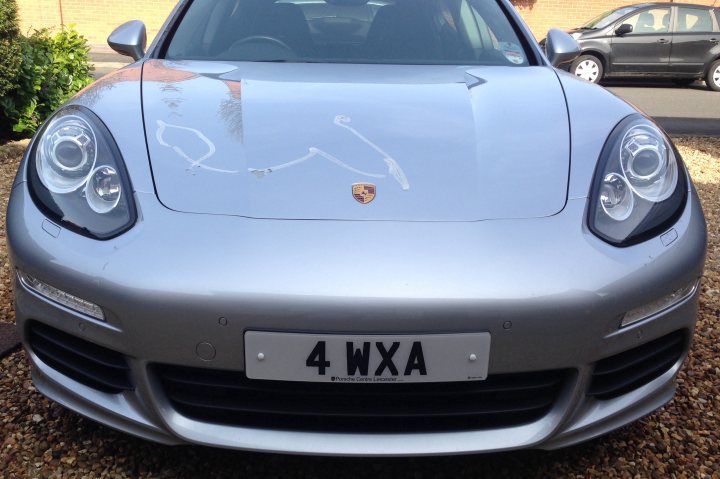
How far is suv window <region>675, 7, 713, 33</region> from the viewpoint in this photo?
39.4ft

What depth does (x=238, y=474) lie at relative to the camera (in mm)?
1861

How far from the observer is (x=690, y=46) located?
11930 mm

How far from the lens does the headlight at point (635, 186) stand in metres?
1.66

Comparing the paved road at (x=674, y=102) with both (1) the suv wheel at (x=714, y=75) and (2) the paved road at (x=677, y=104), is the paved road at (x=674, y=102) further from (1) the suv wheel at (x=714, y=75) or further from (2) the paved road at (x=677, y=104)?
(1) the suv wheel at (x=714, y=75)

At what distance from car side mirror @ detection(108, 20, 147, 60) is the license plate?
1762 millimetres

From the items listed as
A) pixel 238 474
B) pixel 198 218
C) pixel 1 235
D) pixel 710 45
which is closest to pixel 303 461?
pixel 238 474

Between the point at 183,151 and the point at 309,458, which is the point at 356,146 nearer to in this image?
the point at 183,151

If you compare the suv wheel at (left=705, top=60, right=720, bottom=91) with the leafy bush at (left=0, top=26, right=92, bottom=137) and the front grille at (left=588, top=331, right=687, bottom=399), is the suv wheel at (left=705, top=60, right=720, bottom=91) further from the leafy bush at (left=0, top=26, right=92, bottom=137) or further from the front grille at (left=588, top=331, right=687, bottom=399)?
the front grille at (left=588, top=331, right=687, bottom=399)

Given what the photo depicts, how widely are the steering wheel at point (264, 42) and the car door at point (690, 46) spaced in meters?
10.9

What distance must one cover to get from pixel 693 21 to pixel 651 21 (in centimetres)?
77

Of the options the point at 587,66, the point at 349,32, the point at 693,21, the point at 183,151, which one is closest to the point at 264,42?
the point at 349,32

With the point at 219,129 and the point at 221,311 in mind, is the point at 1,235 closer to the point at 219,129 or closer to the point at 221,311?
the point at 219,129

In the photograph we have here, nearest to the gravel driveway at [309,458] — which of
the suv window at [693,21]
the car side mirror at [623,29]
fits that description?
the car side mirror at [623,29]

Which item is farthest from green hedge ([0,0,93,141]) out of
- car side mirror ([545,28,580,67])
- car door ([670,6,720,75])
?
car door ([670,6,720,75])
